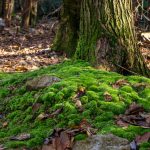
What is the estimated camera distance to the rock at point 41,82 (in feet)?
17.9

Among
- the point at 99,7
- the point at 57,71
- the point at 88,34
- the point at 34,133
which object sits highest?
the point at 99,7

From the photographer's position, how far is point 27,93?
545 cm

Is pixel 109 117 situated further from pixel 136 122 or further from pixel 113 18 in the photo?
pixel 113 18

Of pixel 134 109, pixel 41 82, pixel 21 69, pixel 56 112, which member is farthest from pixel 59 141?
pixel 21 69

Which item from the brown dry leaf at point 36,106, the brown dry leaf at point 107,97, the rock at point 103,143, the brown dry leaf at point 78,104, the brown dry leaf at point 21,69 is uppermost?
the brown dry leaf at point 107,97

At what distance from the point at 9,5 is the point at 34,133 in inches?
743

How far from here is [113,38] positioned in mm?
6043

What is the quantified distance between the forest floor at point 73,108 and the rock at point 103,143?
8cm

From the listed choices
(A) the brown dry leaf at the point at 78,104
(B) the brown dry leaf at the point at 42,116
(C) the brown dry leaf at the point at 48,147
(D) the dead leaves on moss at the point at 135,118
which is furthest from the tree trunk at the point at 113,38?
(C) the brown dry leaf at the point at 48,147

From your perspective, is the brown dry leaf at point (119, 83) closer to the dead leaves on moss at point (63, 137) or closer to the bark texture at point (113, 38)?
the bark texture at point (113, 38)

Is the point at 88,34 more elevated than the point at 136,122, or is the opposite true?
the point at 88,34

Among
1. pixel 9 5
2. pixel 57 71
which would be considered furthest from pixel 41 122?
pixel 9 5

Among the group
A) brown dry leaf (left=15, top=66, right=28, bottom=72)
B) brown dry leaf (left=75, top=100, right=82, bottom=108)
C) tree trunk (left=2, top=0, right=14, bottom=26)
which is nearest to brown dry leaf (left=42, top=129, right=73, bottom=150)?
brown dry leaf (left=75, top=100, right=82, bottom=108)

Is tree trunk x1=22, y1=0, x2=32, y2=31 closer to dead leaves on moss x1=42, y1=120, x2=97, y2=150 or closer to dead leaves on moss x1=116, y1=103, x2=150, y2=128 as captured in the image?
dead leaves on moss x1=116, y1=103, x2=150, y2=128
